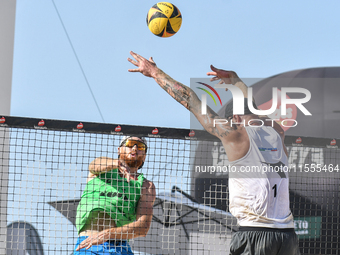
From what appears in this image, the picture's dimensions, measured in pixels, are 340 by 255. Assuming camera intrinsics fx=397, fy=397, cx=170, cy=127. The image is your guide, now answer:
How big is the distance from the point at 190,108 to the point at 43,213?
2.62 m

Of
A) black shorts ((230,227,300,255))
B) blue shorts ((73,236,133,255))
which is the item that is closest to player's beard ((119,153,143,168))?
blue shorts ((73,236,133,255))

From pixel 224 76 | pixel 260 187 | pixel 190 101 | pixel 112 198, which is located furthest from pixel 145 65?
pixel 260 187

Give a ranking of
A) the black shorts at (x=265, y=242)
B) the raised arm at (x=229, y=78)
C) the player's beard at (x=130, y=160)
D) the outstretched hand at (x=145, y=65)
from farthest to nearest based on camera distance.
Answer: the player's beard at (x=130, y=160) < the raised arm at (x=229, y=78) < the outstretched hand at (x=145, y=65) < the black shorts at (x=265, y=242)

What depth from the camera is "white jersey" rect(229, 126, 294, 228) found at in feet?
13.0

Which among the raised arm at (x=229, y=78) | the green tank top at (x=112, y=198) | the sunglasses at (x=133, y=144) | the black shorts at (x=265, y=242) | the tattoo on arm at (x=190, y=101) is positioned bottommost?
the black shorts at (x=265, y=242)

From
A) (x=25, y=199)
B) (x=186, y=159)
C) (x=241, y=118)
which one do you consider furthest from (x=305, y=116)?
(x=25, y=199)

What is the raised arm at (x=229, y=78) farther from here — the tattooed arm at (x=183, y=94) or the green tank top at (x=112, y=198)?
the green tank top at (x=112, y=198)

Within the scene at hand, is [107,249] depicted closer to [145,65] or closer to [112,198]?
[112,198]

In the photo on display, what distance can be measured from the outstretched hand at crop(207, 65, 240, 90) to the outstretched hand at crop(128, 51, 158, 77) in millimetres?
689

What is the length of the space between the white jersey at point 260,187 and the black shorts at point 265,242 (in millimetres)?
64

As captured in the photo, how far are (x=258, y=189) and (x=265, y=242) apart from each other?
0.51 m

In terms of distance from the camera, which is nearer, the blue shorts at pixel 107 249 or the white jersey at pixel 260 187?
the white jersey at pixel 260 187

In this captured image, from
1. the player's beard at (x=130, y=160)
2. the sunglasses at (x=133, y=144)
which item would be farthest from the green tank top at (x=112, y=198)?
the sunglasses at (x=133, y=144)

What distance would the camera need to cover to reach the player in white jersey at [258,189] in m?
3.93
